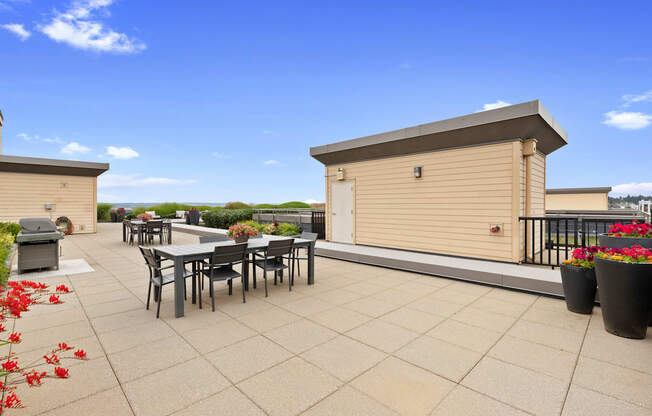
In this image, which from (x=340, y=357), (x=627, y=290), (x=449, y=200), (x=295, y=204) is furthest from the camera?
(x=295, y=204)

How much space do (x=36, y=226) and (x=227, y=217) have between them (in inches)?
353

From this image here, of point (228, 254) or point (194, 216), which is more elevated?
point (194, 216)

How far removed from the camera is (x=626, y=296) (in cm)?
274

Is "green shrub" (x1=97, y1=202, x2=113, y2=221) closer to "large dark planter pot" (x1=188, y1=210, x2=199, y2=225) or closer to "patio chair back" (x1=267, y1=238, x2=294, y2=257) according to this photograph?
"large dark planter pot" (x1=188, y1=210, x2=199, y2=225)

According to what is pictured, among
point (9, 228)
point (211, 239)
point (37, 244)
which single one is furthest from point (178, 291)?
point (9, 228)

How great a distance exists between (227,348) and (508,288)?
4.01m

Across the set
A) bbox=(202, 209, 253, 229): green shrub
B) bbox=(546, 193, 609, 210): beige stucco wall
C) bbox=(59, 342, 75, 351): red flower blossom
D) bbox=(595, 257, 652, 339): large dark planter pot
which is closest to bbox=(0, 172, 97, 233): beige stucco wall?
bbox=(202, 209, 253, 229): green shrub

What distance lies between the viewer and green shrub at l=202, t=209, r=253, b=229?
14.5 meters

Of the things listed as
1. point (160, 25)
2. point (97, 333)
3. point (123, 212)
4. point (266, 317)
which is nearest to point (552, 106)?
point (266, 317)

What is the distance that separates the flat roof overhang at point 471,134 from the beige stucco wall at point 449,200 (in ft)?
0.59

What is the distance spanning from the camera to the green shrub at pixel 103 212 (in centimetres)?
1832

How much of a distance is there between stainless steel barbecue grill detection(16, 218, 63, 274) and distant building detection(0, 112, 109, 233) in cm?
791

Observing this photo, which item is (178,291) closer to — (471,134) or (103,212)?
(471,134)

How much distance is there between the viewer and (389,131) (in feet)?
22.4
